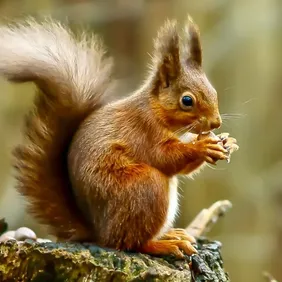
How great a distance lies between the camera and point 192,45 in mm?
1478

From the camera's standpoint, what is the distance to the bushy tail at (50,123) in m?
1.46

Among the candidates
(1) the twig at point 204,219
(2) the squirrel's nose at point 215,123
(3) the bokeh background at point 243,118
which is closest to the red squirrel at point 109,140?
(2) the squirrel's nose at point 215,123

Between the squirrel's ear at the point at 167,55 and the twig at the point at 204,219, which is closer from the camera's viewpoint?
the squirrel's ear at the point at 167,55

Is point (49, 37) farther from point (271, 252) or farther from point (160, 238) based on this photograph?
point (271, 252)

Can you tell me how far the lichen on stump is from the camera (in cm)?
125

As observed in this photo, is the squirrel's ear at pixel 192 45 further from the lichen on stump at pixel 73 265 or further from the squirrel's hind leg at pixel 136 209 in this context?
the lichen on stump at pixel 73 265

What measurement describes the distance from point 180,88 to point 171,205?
212mm

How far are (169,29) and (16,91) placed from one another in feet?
9.78

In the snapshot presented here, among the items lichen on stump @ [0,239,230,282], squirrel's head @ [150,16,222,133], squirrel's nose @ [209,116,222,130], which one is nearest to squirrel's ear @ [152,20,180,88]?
squirrel's head @ [150,16,222,133]

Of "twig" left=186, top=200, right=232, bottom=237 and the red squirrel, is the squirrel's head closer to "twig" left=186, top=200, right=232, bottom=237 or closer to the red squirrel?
the red squirrel

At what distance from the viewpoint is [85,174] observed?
1.38 meters

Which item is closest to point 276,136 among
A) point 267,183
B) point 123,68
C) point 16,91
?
point 267,183

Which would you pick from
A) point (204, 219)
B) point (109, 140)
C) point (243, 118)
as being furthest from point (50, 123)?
point (243, 118)

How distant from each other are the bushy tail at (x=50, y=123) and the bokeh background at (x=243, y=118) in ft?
8.25
